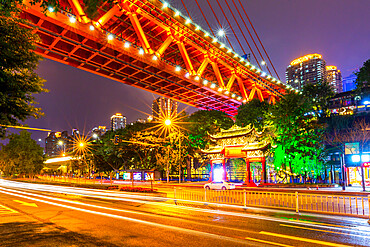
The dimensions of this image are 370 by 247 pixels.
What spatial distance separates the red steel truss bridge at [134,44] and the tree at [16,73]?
10.9 m

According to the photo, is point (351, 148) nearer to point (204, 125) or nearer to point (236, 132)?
point (236, 132)

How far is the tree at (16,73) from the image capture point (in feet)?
36.3

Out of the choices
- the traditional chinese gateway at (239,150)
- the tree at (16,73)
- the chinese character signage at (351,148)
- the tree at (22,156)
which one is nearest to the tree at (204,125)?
the traditional chinese gateway at (239,150)

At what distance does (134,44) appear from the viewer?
3753cm

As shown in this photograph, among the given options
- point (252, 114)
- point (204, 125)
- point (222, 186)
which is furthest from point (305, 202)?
point (204, 125)

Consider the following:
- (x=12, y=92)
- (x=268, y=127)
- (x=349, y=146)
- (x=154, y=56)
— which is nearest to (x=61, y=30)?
(x=154, y=56)

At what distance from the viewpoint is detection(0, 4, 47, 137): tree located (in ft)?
36.3

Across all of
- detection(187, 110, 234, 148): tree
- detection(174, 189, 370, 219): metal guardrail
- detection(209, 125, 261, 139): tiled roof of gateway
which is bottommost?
detection(174, 189, 370, 219): metal guardrail

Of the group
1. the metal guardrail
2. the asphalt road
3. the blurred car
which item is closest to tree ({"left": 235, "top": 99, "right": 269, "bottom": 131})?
the blurred car

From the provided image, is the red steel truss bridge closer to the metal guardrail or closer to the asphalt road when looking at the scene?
the asphalt road

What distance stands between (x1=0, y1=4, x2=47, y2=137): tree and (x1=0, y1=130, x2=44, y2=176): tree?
5936 cm

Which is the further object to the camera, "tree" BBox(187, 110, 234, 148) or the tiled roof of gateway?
"tree" BBox(187, 110, 234, 148)

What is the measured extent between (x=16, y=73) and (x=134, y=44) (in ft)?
88.3

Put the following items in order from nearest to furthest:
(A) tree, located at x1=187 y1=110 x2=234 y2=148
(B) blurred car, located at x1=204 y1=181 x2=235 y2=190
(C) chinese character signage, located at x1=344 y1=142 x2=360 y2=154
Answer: (C) chinese character signage, located at x1=344 y1=142 x2=360 y2=154, (B) blurred car, located at x1=204 y1=181 x2=235 y2=190, (A) tree, located at x1=187 y1=110 x2=234 y2=148
